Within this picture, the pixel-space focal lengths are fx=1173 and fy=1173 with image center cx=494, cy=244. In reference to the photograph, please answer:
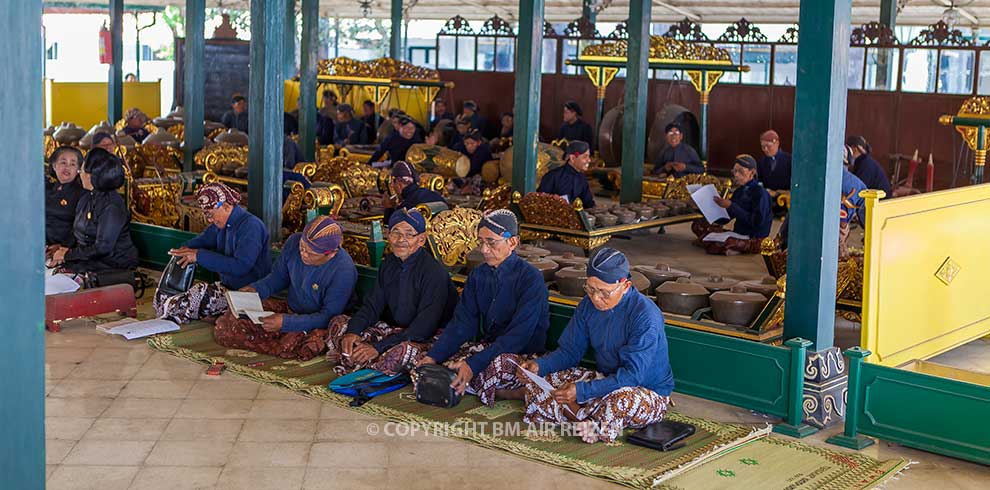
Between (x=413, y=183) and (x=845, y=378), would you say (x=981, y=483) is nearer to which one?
(x=845, y=378)

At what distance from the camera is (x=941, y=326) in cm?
635

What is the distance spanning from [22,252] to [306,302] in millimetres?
3892

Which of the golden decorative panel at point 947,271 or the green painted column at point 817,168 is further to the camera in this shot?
Answer: the golden decorative panel at point 947,271

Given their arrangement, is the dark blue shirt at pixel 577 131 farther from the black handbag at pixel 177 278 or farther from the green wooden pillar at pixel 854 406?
the green wooden pillar at pixel 854 406

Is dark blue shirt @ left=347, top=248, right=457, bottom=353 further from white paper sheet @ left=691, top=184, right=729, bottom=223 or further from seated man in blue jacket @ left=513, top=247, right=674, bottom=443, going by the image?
white paper sheet @ left=691, top=184, right=729, bottom=223

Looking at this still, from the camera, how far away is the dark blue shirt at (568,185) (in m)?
10.2

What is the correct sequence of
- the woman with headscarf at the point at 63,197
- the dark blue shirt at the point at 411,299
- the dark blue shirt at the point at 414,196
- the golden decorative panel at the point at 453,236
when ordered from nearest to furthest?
1. the dark blue shirt at the point at 411,299
2. the golden decorative panel at the point at 453,236
3. the woman with headscarf at the point at 63,197
4. the dark blue shirt at the point at 414,196

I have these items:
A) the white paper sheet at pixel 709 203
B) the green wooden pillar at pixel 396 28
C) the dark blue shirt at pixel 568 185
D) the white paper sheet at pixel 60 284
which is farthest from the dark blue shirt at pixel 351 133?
the white paper sheet at pixel 60 284

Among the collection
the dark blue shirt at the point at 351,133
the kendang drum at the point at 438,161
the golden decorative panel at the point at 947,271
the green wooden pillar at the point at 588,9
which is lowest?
the golden decorative panel at the point at 947,271

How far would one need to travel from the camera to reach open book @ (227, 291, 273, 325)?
22.0ft

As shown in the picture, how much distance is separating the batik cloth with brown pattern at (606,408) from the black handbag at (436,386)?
0.44 m

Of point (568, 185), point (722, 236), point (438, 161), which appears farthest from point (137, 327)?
point (438, 161)

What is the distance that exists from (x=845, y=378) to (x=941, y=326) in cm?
89

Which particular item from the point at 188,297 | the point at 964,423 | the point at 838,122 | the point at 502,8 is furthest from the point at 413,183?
the point at 502,8
